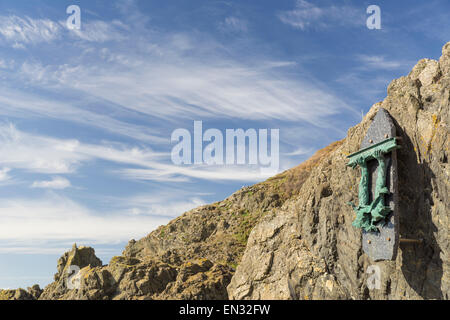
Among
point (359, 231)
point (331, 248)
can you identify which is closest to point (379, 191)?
point (359, 231)

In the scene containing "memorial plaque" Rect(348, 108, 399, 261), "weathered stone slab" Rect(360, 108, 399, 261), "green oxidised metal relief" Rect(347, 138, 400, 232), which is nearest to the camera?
"weathered stone slab" Rect(360, 108, 399, 261)

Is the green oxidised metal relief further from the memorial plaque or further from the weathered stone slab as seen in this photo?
the weathered stone slab

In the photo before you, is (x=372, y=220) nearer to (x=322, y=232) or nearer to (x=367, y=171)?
(x=367, y=171)

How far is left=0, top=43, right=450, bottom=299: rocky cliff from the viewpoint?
69.2 ft

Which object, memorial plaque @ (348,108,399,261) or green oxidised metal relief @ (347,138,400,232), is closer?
memorial plaque @ (348,108,399,261)

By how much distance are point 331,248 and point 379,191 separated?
5.47 m

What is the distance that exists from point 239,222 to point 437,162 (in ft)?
81.2

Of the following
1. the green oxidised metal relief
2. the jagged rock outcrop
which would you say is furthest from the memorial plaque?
the jagged rock outcrop

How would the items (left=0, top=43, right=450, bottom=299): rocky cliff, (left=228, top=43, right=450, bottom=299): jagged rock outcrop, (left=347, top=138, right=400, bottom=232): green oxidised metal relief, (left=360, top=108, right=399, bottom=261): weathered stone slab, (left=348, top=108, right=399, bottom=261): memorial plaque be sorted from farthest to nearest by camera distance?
(left=347, top=138, right=400, bottom=232): green oxidised metal relief → (left=348, top=108, right=399, bottom=261): memorial plaque → (left=360, top=108, right=399, bottom=261): weathered stone slab → (left=0, top=43, right=450, bottom=299): rocky cliff → (left=228, top=43, right=450, bottom=299): jagged rock outcrop

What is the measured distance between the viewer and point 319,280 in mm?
25547

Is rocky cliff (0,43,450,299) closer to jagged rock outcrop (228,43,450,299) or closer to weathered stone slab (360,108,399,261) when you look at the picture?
jagged rock outcrop (228,43,450,299)

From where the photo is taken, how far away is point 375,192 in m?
22.8
